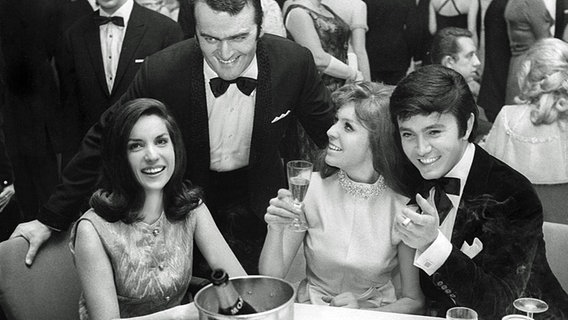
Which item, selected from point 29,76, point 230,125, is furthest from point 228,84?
point 29,76

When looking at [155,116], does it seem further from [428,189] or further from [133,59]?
[133,59]

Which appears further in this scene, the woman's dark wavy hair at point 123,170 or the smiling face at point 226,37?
the smiling face at point 226,37

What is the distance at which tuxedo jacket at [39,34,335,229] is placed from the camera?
2.41 metres

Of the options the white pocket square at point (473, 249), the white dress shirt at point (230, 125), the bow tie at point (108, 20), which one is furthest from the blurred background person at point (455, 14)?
the white pocket square at point (473, 249)

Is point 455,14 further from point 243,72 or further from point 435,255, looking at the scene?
point 435,255

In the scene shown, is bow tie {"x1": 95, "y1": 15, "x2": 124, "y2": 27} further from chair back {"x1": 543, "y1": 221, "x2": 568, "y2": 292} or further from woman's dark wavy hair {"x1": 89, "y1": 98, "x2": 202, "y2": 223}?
chair back {"x1": 543, "y1": 221, "x2": 568, "y2": 292}

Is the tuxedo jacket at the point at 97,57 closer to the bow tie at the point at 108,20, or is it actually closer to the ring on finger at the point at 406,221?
the bow tie at the point at 108,20

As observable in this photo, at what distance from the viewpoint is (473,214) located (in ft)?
6.91

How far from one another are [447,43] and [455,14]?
17cm

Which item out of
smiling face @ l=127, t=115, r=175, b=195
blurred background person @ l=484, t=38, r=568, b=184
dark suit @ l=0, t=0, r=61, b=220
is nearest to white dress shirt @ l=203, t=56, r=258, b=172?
smiling face @ l=127, t=115, r=175, b=195

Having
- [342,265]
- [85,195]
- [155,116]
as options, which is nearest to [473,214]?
[342,265]

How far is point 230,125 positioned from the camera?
2.63 m

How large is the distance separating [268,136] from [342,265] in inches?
22.4

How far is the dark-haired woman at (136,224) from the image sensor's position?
2092 mm
